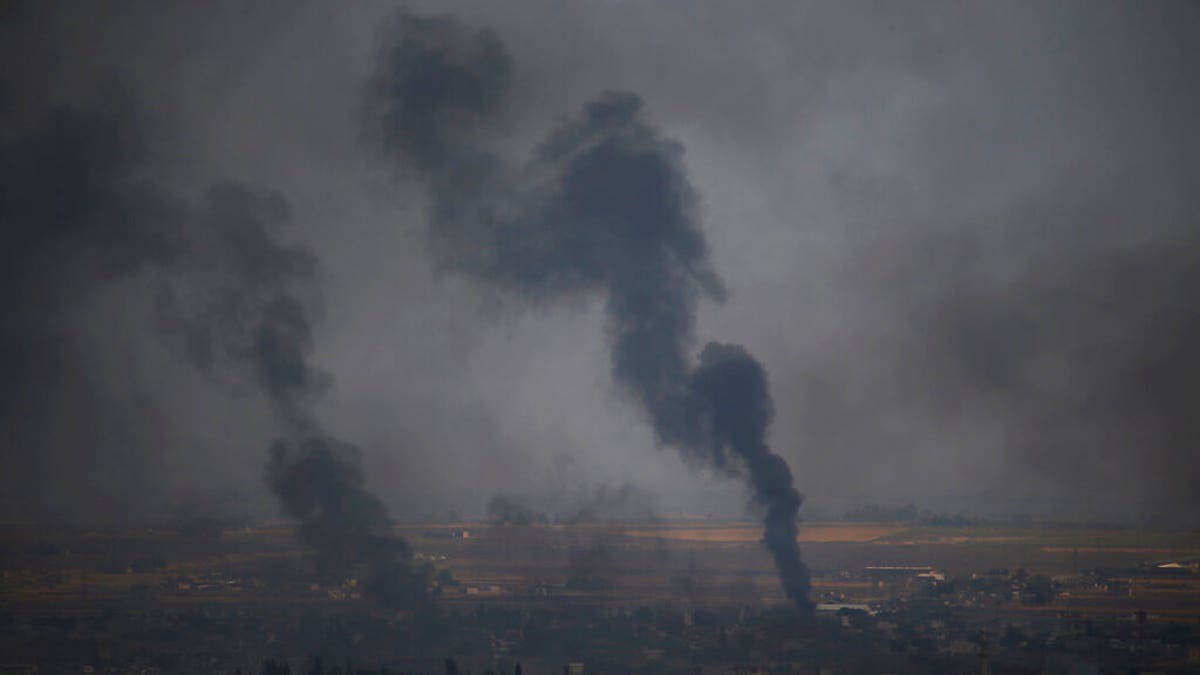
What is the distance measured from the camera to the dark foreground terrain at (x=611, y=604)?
21484 millimetres

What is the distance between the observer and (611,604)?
23.7 meters

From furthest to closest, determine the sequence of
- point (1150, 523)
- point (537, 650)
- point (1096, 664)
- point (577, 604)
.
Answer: point (1150, 523)
point (577, 604)
point (537, 650)
point (1096, 664)

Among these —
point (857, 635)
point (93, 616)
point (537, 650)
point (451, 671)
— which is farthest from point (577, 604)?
point (93, 616)

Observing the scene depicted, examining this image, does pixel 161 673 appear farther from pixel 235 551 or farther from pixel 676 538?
pixel 676 538

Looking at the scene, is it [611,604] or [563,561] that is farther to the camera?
[563,561]

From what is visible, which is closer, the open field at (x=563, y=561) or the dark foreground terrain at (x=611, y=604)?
the dark foreground terrain at (x=611, y=604)

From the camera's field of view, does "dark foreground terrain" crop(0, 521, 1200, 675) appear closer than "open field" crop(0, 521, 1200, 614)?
Yes

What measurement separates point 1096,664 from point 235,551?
1659 centimetres

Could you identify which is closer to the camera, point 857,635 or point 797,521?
point 857,635

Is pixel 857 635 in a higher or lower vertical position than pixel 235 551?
lower

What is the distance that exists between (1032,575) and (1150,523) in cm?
319

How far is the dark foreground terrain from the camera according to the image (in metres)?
21.5

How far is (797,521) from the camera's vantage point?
24172mm

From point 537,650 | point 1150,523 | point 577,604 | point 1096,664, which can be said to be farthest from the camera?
point 1150,523
